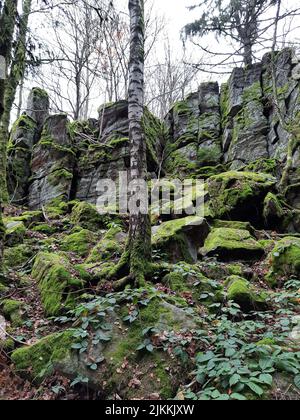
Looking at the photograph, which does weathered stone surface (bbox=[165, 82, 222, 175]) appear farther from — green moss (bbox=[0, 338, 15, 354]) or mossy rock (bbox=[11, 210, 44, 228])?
green moss (bbox=[0, 338, 15, 354])

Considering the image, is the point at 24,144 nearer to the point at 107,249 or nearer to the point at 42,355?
the point at 107,249

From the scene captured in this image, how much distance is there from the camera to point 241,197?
855 cm

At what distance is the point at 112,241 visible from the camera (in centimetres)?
661

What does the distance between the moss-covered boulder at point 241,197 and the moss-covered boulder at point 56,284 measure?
5021mm

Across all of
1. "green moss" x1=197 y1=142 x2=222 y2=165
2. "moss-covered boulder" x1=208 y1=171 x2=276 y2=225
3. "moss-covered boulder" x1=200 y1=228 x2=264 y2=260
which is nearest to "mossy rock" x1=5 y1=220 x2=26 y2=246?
"moss-covered boulder" x1=200 y1=228 x2=264 y2=260

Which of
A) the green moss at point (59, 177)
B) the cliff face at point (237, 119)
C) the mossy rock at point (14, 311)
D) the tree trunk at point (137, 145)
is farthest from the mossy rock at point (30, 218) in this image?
the cliff face at point (237, 119)

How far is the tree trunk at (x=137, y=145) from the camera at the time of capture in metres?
4.91

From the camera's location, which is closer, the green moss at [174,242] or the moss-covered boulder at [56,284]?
the moss-covered boulder at [56,284]

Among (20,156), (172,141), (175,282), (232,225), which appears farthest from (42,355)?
(172,141)

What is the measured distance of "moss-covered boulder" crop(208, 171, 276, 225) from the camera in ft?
28.2

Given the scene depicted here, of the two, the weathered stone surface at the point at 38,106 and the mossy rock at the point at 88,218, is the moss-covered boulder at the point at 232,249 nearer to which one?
the mossy rock at the point at 88,218

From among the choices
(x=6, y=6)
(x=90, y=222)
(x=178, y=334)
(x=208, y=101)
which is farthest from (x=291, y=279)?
(x=208, y=101)

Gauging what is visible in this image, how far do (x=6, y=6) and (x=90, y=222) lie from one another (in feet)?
17.2

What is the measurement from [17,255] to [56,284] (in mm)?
2210
